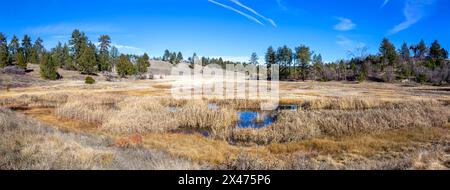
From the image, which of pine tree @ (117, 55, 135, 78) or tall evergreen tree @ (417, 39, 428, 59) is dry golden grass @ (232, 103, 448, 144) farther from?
tall evergreen tree @ (417, 39, 428, 59)

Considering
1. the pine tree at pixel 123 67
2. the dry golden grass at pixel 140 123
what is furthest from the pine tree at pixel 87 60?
the dry golden grass at pixel 140 123

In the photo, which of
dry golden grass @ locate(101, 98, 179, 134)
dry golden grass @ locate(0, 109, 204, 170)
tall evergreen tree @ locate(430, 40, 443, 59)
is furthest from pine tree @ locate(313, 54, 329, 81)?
dry golden grass @ locate(0, 109, 204, 170)

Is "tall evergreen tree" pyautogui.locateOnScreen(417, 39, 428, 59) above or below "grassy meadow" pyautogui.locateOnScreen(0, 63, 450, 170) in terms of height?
above

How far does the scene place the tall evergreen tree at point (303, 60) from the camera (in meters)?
98.1

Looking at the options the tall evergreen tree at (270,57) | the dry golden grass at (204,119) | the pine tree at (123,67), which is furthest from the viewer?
the tall evergreen tree at (270,57)

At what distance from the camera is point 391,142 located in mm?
14648

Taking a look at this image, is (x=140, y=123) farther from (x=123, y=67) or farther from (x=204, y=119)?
(x=123, y=67)

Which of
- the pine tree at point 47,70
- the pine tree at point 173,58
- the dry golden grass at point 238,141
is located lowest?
the dry golden grass at point 238,141

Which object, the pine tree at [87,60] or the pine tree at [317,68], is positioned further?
the pine tree at [317,68]

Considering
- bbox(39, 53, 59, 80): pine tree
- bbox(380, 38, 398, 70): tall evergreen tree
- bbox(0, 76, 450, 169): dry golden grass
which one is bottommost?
bbox(0, 76, 450, 169): dry golden grass

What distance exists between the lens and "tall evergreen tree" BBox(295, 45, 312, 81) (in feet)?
322

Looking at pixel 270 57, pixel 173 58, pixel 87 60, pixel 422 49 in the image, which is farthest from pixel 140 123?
pixel 173 58

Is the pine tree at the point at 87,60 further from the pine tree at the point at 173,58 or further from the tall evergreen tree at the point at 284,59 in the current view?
the pine tree at the point at 173,58
